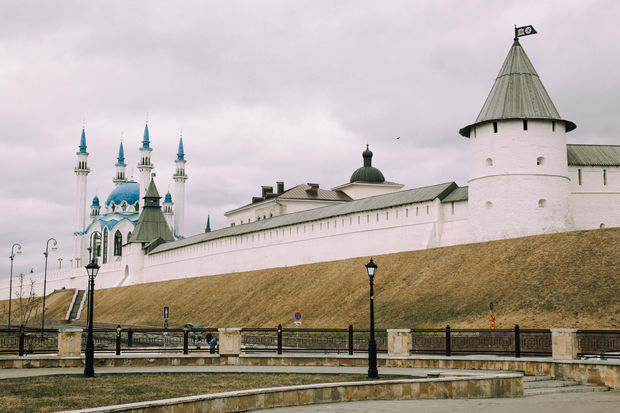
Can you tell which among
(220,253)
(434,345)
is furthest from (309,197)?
(434,345)

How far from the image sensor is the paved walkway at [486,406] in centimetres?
1324

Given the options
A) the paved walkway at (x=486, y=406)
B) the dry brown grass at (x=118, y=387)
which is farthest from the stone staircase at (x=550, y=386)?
the dry brown grass at (x=118, y=387)

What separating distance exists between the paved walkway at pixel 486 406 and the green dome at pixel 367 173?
69.1 m

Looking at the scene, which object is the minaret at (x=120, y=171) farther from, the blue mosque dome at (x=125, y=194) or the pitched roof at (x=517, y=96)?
the pitched roof at (x=517, y=96)

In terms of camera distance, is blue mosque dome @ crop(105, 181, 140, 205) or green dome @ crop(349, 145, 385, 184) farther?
blue mosque dome @ crop(105, 181, 140, 205)

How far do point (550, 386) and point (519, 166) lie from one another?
2719 cm

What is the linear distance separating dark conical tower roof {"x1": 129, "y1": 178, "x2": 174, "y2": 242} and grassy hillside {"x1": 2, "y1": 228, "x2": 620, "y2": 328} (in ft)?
98.3

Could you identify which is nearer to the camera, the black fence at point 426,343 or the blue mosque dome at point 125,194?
the black fence at point 426,343

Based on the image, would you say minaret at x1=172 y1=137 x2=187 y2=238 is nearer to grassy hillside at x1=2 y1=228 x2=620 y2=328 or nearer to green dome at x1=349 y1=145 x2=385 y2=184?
green dome at x1=349 y1=145 x2=385 y2=184

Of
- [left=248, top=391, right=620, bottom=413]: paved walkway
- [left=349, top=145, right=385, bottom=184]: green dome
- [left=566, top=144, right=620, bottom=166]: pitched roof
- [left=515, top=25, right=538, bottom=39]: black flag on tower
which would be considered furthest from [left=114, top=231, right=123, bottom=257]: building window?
[left=248, top=391, right=620, bottom=413]: paved walkway

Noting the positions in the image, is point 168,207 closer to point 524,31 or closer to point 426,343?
point 524,31

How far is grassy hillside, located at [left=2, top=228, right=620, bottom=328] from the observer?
3366 centimetres

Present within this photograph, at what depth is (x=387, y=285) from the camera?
43.1 meters

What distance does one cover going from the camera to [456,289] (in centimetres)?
Answer: 3850
